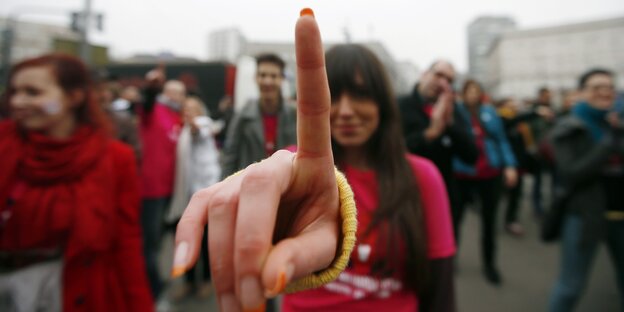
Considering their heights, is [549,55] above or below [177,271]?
above

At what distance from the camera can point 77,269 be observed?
160 centimetres

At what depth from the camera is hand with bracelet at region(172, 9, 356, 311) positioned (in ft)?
1.38

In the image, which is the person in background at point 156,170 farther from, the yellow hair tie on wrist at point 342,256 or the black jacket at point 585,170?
the black jacket at point 585,170

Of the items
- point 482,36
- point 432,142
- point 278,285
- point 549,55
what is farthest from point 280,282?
point 482,36

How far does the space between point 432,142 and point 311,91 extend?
232 cm

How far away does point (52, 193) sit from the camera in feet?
5.15

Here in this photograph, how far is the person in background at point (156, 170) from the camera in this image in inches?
121

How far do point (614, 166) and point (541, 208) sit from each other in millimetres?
4017

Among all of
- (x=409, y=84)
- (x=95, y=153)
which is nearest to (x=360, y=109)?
(x=95, y=153)

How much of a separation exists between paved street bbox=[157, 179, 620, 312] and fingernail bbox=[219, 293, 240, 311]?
10.3 ft

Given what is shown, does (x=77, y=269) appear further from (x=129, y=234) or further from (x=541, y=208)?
(x=541, y=208)

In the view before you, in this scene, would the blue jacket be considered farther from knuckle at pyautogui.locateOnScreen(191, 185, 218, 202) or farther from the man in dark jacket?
knuckle at pyautogui.locateOnScreen(191, 185, 218, 202)

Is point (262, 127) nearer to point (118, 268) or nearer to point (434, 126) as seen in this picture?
point (118, 268)

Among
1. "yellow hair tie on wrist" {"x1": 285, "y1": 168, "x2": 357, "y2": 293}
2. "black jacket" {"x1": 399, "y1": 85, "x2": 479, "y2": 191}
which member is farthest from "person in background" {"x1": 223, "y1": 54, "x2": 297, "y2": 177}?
"yellow hair tie on wrist" {"x1": 285, "y1": 168, "x2": 357, "y2": 293}
